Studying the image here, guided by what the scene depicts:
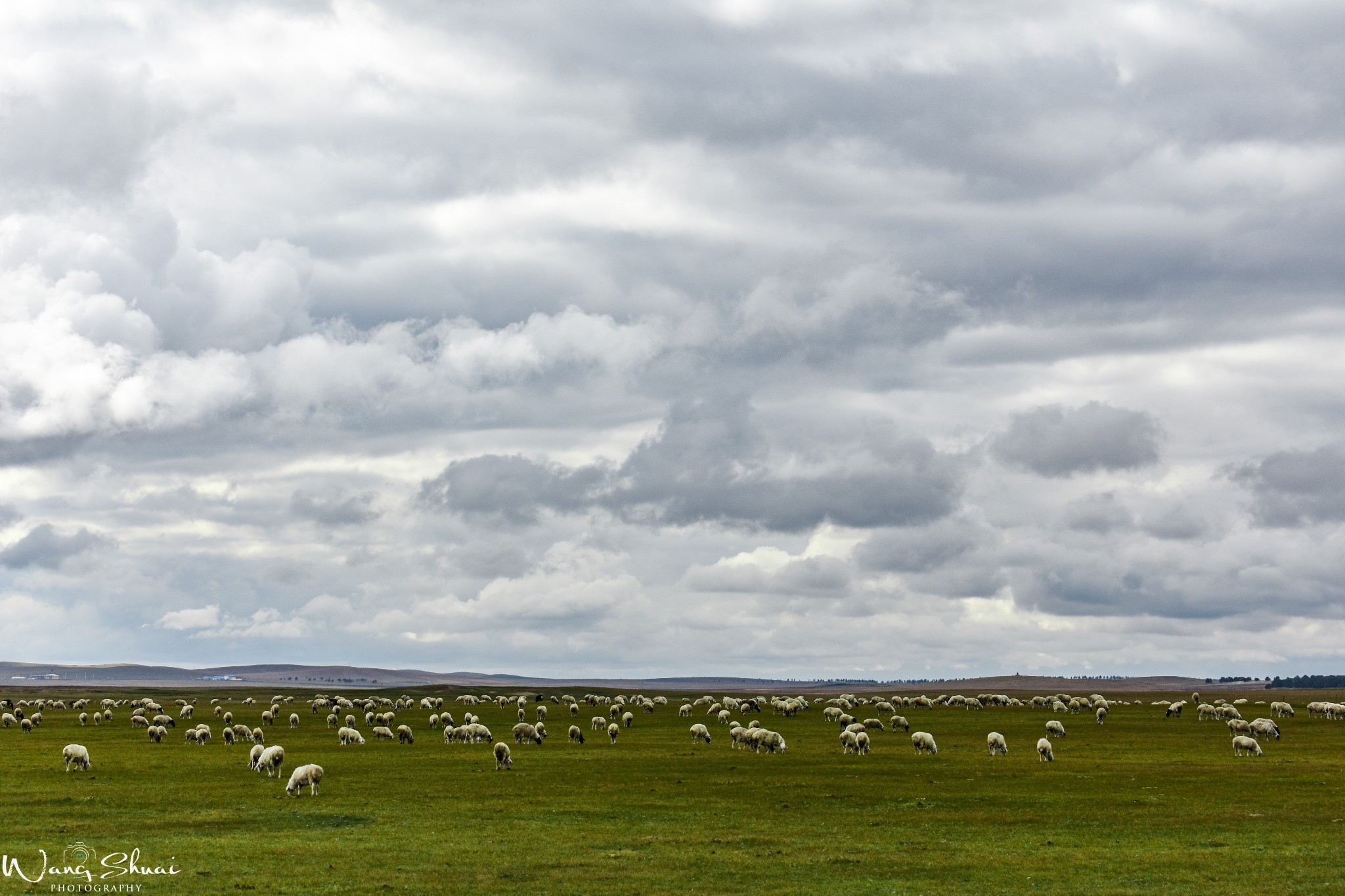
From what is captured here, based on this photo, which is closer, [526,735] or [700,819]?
[700,819]

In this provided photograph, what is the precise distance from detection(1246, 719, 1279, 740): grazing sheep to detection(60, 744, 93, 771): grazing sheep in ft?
215

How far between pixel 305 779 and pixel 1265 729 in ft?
192

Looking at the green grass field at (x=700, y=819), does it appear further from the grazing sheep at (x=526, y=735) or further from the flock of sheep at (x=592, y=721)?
the grazing sheep at (x=526, y=735)

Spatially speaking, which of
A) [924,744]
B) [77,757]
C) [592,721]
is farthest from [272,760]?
[592,721]

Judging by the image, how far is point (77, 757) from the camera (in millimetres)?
52281

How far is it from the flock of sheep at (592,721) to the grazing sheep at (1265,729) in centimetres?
8

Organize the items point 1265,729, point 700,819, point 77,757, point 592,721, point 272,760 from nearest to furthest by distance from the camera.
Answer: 1. point 700,819
2. point 272,760
3. point 77,757
4. point 1265,729
5. point 592,721

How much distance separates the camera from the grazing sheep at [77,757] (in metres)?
51.9

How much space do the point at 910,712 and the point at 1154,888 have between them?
83.1 m

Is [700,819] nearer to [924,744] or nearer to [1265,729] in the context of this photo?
[924,744]

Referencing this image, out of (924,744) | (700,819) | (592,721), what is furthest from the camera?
(592,721)

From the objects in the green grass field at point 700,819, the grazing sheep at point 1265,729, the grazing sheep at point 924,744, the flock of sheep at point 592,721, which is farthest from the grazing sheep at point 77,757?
the grazing sheep at point 1265,729

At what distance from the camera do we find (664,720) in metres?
97.8

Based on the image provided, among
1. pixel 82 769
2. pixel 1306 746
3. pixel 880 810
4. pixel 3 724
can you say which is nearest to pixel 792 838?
pixel 880 810
